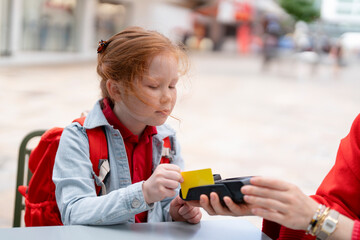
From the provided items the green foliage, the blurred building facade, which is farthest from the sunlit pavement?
the green foliage

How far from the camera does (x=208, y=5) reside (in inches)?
1209

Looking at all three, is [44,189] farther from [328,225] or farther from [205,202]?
[328,225]

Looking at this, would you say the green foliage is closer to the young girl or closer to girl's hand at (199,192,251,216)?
the young girl

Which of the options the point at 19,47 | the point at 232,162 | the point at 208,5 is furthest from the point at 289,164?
the point at 208,5

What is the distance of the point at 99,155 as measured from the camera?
4.53 ft

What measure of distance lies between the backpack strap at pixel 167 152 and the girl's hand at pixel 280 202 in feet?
1.80

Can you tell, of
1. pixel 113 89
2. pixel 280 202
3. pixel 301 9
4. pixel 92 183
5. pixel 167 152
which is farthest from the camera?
pixel 301 9

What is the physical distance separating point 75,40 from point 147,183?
19107 millimetres

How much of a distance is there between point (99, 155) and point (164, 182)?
11.2 inches

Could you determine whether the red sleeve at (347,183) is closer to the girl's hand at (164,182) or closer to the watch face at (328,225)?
the watch face at (328,225)

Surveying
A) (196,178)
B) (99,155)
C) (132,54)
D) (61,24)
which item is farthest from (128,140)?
(61,24)

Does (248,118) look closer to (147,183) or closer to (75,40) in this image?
(147,183)

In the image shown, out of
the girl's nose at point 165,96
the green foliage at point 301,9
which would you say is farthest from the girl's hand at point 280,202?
the green foliage at point 301,9

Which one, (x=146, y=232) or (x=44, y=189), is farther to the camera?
(x=44, y=189)
